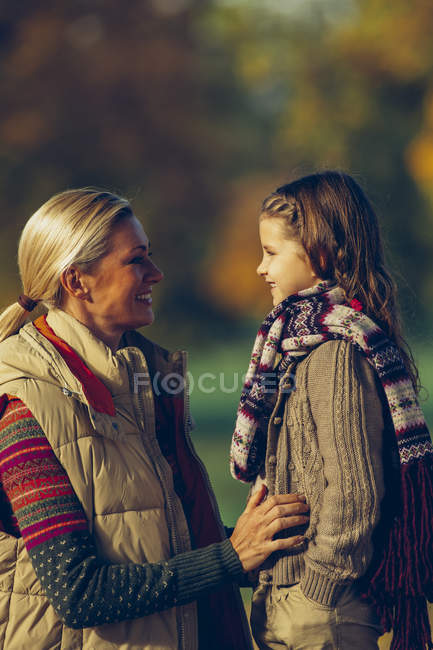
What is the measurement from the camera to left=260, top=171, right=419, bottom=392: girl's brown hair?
1.63 meters

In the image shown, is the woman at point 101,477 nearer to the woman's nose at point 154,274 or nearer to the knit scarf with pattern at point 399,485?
the woman's nose at point 154,274

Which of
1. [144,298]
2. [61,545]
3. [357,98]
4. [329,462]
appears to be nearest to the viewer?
[61,545]

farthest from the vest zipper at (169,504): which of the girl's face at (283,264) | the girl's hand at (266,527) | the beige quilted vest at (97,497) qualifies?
the girl's face at (283,264)

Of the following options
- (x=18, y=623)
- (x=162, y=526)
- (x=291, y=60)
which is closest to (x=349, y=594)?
(x=162, y=526)

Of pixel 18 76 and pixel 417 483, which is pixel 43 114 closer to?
pixel 18 76

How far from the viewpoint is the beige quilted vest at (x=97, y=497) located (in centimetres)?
138

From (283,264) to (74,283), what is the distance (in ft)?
1.55

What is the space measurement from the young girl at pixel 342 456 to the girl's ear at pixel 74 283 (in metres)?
0.42

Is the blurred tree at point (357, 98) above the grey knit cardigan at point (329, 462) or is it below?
above

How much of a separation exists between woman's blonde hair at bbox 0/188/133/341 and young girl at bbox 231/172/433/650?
433 mm

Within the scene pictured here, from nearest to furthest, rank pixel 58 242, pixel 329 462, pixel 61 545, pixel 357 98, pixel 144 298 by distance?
1. pixel 61 545
2. pixel 329 462
3. pixel 58 242
4. pixel 144 298
5. pixel 357 98

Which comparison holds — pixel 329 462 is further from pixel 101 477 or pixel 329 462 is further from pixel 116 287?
pixel 116 287

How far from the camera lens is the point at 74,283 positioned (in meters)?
1.64

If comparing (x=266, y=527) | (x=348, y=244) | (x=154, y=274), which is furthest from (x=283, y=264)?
(x=266, y=527)
